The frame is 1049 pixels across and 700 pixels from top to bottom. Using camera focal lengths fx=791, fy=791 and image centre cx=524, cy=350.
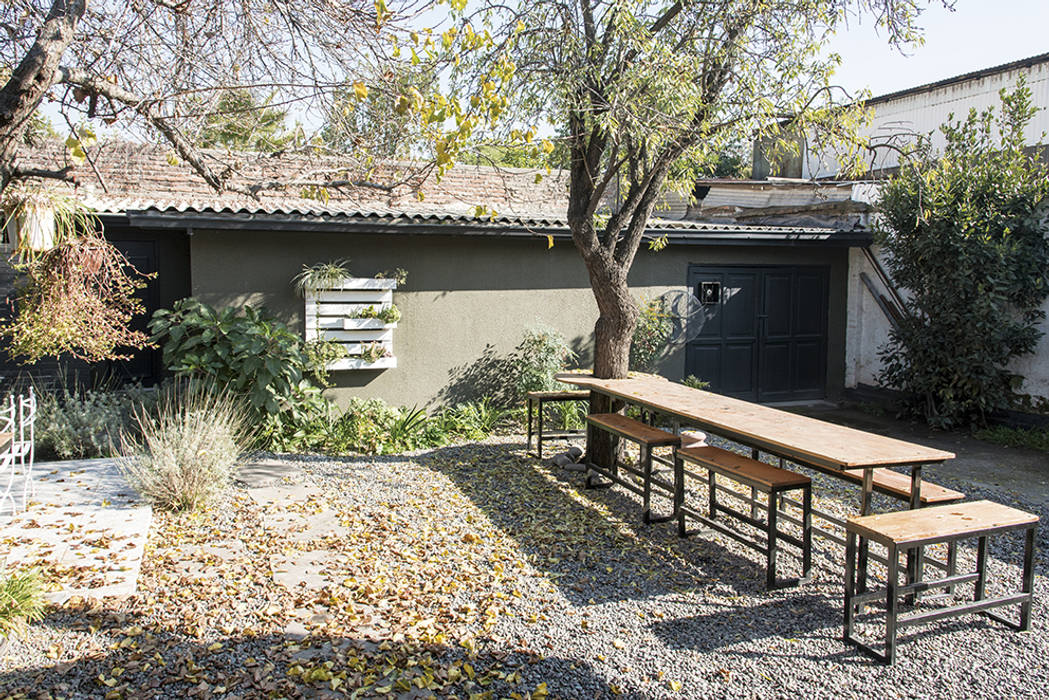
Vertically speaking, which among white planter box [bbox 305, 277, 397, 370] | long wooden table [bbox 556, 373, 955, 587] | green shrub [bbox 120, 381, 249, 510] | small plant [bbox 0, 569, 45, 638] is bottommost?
small plant [bbox 0, 569, 45, 638]

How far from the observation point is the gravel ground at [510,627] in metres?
3.30

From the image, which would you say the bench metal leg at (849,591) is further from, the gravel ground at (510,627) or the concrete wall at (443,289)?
the concrete wall at (443,289)

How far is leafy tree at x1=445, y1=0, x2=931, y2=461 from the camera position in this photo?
6.07 metres

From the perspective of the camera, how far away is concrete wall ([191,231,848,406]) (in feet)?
26.7

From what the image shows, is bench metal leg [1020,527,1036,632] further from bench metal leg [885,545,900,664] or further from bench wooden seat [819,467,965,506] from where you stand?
bench metal leg [885,545,900,664]

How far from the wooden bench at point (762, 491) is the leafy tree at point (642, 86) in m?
1.44

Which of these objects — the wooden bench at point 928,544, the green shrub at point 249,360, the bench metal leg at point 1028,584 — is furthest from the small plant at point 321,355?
the bench metal leg at point 1028,584

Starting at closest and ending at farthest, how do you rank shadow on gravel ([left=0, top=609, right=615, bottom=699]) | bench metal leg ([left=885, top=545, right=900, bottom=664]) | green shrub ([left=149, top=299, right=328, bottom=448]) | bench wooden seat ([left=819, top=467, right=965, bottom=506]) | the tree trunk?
shadow on gravel ([left=0, top=609, right=615, bottom=699])
bench metal leg ([left=885, top=545, right=900, bottom=664])
bench wooden seat ([left=819, top=467, right=965, bottom=506])
the tree trunk
green shrub ([left=149, top=299, right=328, bottom=448])

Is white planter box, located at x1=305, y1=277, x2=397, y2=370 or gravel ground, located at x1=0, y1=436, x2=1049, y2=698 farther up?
white planter box, located at x1=305, y1=277, x2=397, y2=370

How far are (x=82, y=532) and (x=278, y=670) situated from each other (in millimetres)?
2317

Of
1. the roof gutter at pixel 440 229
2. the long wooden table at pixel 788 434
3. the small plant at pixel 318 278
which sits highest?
the roof gutter at pixel 440 229

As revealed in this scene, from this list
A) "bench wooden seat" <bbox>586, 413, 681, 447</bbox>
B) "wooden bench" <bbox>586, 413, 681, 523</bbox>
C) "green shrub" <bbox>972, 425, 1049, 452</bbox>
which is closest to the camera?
"wooden bench" <bbox>586, 413, 681, 523</bbox>

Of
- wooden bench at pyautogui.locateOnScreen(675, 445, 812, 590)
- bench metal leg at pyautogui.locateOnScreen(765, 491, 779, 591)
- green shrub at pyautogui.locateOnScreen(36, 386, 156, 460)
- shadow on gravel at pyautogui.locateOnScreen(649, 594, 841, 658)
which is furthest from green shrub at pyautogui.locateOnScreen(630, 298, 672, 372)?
shadow on gravel at pyautogui.locateOnScreen(649, 594, 841, 658)

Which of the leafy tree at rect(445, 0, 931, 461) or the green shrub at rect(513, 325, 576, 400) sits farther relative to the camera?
the green shrub at rect(513, 325, 576, 400)
